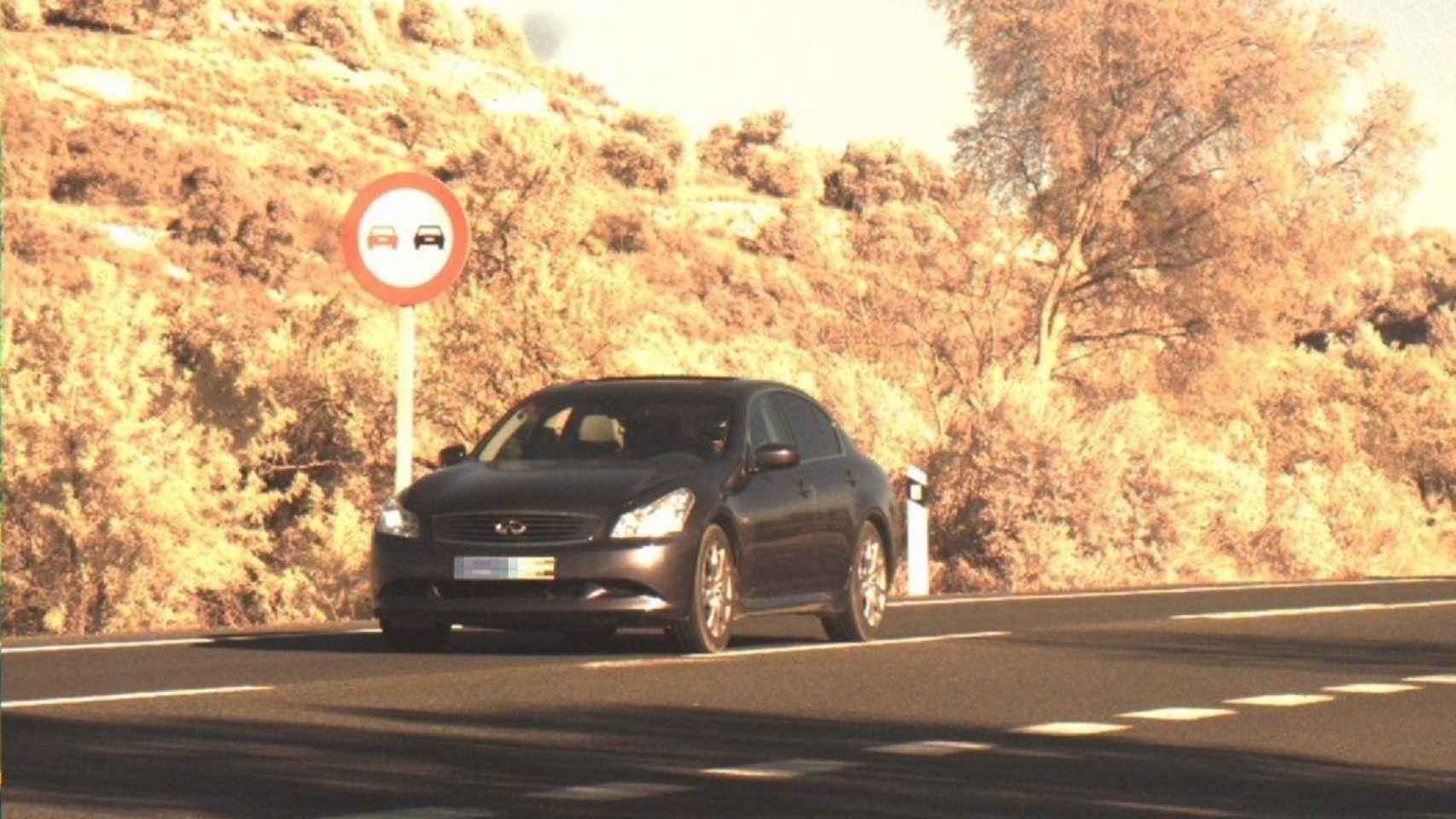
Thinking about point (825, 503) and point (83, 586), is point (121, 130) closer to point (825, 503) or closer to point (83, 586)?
point (83, 586)

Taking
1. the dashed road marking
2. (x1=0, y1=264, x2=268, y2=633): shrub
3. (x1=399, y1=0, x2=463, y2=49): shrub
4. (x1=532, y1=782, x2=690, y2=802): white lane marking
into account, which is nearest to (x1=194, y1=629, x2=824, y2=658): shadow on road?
the dashed road marking

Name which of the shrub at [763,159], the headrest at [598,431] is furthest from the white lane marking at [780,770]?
the shrub at [763,159]

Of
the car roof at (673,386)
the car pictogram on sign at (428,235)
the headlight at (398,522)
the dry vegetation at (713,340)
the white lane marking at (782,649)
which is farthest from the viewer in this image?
the dry vegetation at (713,340)

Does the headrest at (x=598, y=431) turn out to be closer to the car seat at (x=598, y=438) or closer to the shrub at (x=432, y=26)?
the car seat at (x=598, y=438)

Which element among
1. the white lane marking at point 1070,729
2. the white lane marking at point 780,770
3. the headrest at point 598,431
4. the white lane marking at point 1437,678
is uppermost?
the headrest at point 598,431

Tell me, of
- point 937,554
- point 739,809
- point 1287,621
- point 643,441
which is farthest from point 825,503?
point 937,554

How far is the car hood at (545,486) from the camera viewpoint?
17781mm

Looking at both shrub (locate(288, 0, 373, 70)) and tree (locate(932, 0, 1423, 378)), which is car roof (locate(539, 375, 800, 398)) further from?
shrub (locate(288, 0, 373, 70))

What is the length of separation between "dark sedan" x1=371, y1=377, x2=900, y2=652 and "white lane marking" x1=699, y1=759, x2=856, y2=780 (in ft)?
17.5

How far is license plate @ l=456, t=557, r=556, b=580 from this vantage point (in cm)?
1766

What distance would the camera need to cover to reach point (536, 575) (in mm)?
17672

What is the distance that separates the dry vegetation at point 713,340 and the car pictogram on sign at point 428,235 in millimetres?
10959

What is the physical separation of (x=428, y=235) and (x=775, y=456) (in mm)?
4049

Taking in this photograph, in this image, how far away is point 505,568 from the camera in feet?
58.0
